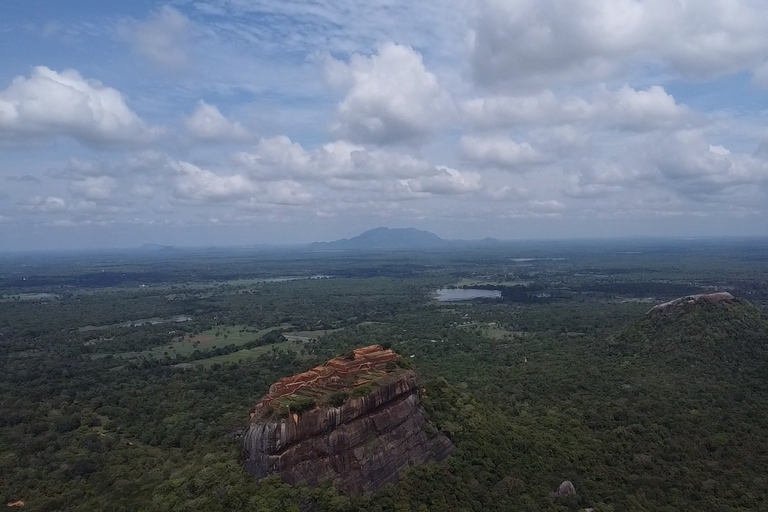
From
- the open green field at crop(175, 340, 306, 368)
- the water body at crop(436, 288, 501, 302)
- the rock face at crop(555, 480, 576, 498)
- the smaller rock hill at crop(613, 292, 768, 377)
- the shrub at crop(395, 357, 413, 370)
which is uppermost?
the shrub at crop(395, 357, 413, 370)

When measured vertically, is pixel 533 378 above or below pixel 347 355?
below

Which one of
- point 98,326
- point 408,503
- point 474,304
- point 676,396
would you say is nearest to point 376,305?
point 474,304

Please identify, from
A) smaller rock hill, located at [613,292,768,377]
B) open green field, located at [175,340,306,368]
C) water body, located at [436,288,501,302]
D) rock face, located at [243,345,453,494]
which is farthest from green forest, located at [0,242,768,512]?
water body, located at [436,288,501,302]

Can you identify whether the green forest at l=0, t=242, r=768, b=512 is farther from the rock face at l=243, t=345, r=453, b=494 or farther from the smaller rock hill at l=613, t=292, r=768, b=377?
the rock face at l=243, t=345, r=453, b=494

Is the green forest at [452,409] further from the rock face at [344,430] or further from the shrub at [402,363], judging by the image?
the shrub at [402,363]

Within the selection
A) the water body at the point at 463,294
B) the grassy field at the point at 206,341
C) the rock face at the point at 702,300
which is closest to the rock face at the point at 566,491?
the rock face at the point at 702,300

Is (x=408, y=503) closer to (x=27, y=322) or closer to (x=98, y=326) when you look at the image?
(x=98, y=326)

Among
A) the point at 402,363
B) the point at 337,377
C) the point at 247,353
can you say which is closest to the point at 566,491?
the point at 402,363
